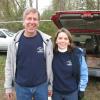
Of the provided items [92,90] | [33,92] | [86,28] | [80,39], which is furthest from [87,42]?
[33,92]

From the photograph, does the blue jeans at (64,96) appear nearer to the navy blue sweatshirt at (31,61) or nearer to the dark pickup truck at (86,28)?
the navy blue sweatshirt at (31,61)

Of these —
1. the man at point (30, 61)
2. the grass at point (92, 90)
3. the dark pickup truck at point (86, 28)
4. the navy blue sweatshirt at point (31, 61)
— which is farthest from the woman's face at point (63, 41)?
the dark pickup truck at point (86, 28)

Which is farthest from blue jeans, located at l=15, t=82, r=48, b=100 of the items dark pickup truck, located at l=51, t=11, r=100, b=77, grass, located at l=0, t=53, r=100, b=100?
dark pickup truck, located at l=51, t=11, r=100, b=77

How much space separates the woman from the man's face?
0.44 metres

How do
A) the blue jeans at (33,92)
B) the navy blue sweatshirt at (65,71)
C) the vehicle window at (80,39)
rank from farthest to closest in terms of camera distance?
the vehicle window at (80,39)
the navy blue sweatshirt at (65,71)
the blue jeans at (33,92)

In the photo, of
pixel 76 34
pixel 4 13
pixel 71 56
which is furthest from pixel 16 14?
pixel 71 56

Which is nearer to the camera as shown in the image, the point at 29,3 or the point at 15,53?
the point at 15,53

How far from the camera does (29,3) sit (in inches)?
1366

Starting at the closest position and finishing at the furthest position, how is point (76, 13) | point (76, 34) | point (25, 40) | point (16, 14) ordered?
point (25, 40)
point (76, 13)
point (76, 34)
point (16, 14)

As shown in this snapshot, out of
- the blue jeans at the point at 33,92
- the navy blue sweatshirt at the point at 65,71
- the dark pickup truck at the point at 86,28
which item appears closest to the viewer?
the blue jeans at the point at 33,92

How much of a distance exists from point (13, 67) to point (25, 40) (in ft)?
1.23

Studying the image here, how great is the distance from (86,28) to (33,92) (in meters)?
3.90

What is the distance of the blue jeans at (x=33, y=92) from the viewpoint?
14.3ft

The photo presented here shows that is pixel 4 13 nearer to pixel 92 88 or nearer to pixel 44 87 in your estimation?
pixel 92 88
